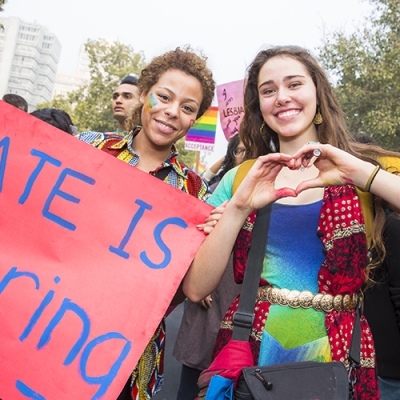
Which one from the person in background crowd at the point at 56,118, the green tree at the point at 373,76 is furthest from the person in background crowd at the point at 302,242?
the green tree at the point at 373,76

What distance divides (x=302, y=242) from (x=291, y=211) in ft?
0.42

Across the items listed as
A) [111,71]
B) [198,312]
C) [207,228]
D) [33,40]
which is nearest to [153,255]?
[207,228]

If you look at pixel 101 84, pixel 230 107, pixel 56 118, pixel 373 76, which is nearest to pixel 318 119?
pixel 56 118

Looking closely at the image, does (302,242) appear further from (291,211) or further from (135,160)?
(135,160)

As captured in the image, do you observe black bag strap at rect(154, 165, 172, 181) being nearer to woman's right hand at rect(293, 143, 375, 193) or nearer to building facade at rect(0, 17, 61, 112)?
woman's right hand at rect(293, 143, 375, 193)

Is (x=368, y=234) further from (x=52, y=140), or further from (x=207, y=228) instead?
(x=52, y=140)

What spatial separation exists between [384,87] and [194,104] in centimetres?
1338

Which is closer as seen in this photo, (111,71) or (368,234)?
(368,234)

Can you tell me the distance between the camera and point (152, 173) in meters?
2.03

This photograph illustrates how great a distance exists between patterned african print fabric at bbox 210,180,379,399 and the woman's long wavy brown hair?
0.10m

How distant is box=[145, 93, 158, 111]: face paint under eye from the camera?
2025mm

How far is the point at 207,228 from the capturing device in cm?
171

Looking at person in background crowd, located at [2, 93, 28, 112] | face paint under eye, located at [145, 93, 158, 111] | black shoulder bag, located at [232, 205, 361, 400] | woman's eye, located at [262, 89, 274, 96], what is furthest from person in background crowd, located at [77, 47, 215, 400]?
person in background crowd, located at [2, 93, 28, 112]

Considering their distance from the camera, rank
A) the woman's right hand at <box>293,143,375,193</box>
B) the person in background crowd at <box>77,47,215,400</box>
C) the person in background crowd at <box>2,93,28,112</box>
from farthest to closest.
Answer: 1. the person in background crowd at <box>2,93,28,112</box>
2. the person in background crowd at <box>77,47,215,400</box>
3. the woman's right hand at <box>293,143,375,193</box>
